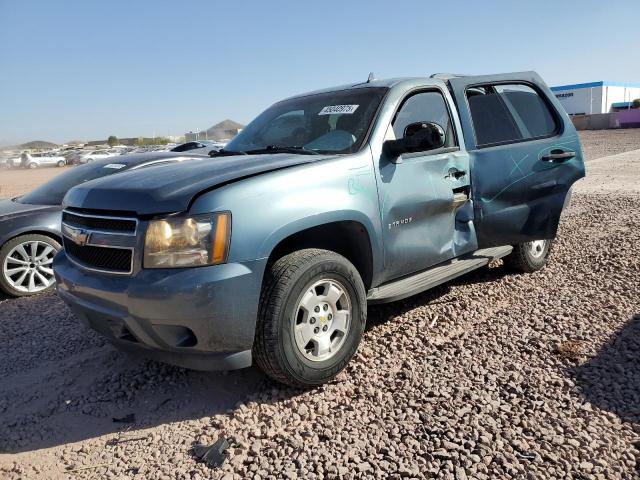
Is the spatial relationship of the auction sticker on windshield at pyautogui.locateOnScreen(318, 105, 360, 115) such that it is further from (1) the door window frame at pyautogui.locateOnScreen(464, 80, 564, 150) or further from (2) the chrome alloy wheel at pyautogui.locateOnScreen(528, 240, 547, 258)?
(2) the chrome alloy wheel at pyautogui.locateOnScreen(528, 240, 547, 258)

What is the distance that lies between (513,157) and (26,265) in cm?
515

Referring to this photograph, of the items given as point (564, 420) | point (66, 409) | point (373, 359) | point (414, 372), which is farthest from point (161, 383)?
point (564, 420)

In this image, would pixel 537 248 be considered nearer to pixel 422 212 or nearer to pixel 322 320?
pixel 422 212

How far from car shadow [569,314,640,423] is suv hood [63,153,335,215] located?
81.9 inches

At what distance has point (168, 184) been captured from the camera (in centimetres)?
288

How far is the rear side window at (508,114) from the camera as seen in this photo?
169 inches

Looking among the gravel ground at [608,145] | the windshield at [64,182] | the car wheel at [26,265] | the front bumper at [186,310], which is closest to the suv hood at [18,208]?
the windshield at [64,182]

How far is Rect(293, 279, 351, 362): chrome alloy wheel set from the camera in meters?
3.03

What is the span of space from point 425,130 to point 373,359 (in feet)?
5.24

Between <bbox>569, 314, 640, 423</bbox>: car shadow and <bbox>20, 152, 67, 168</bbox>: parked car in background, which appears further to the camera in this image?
<bbox>20, 152, 67, 168</bbox>: parked car in background

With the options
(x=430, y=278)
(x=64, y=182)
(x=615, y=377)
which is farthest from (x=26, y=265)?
(x=615, y=377)

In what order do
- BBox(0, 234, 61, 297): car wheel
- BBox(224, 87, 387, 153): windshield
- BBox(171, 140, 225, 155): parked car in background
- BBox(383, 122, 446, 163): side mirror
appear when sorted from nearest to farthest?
BBox(383, 122, 446, 163): side mirror < BBox(224, 87, 387, 153): windshield < BBox(0, 234, 61, 297): car wheel < BBox(171, 140, 225, 155): parked car in background

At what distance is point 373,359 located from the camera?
11.5 feet

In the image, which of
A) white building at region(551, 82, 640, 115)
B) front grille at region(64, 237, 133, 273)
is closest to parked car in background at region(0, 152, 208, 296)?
front grille at region(64, 237, 133, 273)
